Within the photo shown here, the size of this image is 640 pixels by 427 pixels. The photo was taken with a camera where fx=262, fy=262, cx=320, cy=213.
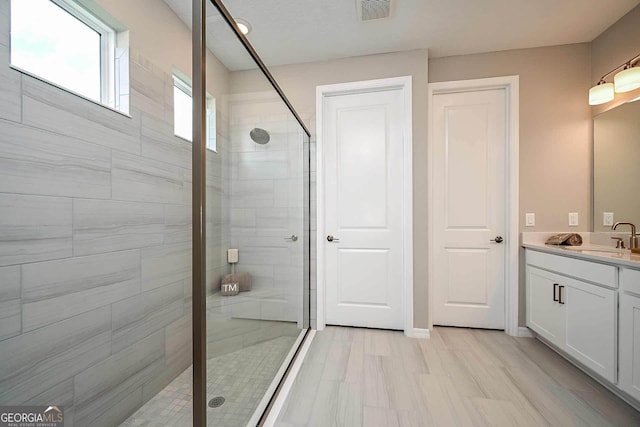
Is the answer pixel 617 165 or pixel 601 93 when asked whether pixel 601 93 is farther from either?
pixel 617 165

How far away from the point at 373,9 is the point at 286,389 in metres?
2.58

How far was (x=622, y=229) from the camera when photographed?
1986 mm

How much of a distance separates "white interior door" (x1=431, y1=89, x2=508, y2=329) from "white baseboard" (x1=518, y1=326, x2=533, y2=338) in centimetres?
14

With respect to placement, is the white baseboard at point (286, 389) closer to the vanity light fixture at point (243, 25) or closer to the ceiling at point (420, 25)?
the ceiling at point (420, 25)

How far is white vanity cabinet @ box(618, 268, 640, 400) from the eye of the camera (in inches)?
53.4

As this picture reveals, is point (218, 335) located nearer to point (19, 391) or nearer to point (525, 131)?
point (19, 391)

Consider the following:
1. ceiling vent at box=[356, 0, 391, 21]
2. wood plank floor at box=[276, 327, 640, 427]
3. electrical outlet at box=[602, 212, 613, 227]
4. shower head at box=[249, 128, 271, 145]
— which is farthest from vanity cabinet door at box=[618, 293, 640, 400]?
ceiling vent at box=[356, 0, 391, 21]

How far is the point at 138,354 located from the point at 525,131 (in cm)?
335

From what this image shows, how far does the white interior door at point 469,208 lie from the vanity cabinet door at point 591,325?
0.62 metres

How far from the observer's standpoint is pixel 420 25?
203cm

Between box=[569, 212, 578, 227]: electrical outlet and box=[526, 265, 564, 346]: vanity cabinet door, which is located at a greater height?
box=[569, 212, 578, 227]: electrical outlet

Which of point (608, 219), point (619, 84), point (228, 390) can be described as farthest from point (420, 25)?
point (228, 390)

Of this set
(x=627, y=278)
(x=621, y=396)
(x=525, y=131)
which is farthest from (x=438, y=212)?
(x=621, y=396)

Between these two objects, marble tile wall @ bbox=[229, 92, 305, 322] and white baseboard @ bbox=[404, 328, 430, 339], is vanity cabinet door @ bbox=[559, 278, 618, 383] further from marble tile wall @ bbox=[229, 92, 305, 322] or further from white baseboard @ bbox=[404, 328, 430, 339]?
marble tile wall @ bbox=[229, 92, 305, 322]
